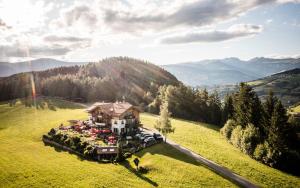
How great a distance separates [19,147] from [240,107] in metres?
68.6

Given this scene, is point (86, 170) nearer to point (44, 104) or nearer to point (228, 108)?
point (228, 108)

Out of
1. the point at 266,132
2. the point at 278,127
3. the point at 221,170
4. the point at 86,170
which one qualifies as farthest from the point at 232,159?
the point at 86,170

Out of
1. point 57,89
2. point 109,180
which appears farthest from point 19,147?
point 57,89

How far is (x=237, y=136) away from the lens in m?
82.0

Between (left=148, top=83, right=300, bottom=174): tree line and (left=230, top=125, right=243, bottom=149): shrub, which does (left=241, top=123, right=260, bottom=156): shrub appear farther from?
(left=230, top=125, right=243, bottom=149): shrub

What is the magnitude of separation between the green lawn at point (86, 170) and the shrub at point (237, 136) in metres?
23.5

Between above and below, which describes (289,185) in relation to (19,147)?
below

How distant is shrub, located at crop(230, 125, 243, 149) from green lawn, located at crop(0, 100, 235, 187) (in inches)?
927

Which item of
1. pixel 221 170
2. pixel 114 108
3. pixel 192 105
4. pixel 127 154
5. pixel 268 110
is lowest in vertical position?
pixel 221 170

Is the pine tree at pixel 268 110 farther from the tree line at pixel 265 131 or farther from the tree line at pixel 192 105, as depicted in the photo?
the tree line at pixel 192 105

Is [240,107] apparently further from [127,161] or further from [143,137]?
[127,161]

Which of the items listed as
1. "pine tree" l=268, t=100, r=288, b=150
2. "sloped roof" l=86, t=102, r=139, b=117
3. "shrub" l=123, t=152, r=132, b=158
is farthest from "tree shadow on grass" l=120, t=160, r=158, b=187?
"pine tree" l=268, t=100, r=288, b=150

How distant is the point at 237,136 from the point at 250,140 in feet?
21.6

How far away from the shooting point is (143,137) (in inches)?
3051
